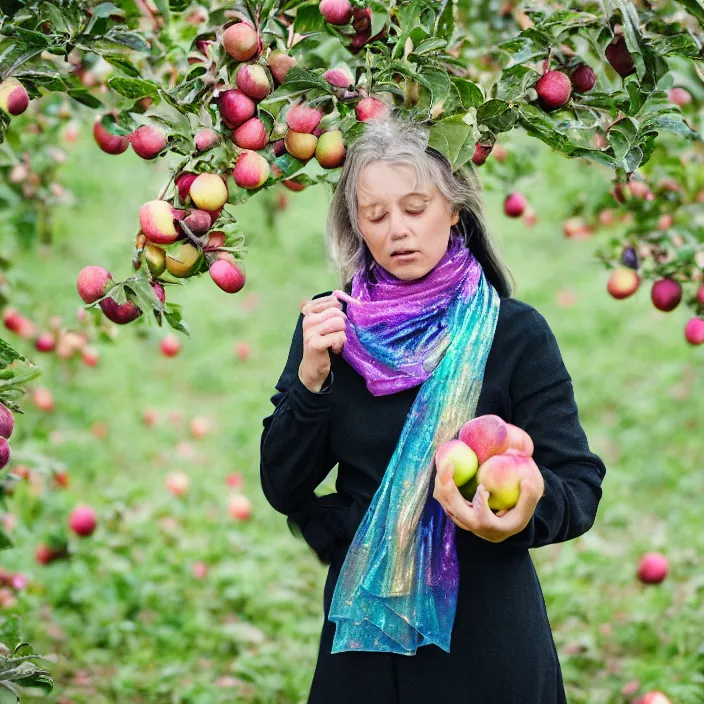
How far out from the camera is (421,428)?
1.43 m

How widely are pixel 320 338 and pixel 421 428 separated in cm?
21

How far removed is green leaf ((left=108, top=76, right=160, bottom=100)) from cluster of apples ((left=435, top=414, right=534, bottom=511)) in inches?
27.9

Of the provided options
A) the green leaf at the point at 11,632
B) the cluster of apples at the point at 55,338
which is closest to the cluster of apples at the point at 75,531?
the cluster of apples at the point at 55,338

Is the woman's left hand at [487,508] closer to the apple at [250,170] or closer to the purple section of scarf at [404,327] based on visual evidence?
the purple section of scarf at [404,327]

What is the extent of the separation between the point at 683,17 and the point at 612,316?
340cm

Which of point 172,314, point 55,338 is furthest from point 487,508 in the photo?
point 55,338

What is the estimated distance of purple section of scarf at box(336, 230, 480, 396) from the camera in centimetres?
146

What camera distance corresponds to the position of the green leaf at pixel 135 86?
1.44 meters

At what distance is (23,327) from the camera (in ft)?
9.58

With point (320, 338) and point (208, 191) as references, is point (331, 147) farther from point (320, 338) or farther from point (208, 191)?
point (320, 338)

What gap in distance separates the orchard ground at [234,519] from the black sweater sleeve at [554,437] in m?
0.75

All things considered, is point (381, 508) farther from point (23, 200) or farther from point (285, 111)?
point (23, 200)

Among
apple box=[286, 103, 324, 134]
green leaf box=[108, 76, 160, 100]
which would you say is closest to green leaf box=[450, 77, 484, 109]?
apple box=[286, 103, 324, 134]

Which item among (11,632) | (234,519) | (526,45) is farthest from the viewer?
(234,519)
